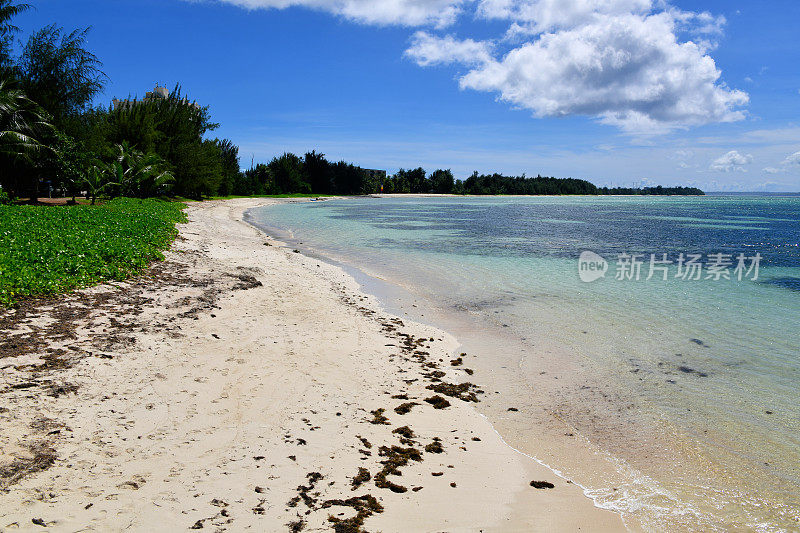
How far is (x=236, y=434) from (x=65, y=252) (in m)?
7.51

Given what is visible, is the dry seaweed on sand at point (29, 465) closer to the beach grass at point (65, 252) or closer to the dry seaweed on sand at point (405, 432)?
the dry seaweed on sand at point (405, 432)

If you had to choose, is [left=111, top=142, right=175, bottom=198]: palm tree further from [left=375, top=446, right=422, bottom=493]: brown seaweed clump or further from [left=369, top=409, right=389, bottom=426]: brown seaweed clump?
[left=375, top=446, right=422, bottom=493]: brown seaweed clump

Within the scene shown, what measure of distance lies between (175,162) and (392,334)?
49187 millimetres

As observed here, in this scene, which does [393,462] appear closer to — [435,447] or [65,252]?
[435,447]

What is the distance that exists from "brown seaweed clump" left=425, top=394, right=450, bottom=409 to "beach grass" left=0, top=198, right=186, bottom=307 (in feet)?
20.1

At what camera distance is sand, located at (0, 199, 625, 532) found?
3352mm

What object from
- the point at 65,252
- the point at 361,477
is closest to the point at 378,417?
the point at 361,477

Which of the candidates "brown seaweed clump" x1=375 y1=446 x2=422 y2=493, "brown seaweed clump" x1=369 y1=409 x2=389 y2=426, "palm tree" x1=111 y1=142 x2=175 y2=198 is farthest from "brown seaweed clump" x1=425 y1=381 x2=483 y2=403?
"palm tree" x1=111 y1=142 x2=175 y2=198

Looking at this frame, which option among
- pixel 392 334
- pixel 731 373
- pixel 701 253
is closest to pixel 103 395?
pixel 392 334

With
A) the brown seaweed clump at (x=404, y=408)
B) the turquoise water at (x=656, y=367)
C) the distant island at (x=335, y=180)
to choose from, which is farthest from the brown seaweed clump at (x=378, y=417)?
the distant island at (x=335, y=180)

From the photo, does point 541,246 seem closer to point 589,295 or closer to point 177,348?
point 589,295

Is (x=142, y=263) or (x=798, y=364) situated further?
(x=142, y=263)

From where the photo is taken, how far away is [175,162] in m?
49.7

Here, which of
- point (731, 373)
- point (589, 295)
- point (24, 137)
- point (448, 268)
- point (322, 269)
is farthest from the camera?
point (24, 137)
